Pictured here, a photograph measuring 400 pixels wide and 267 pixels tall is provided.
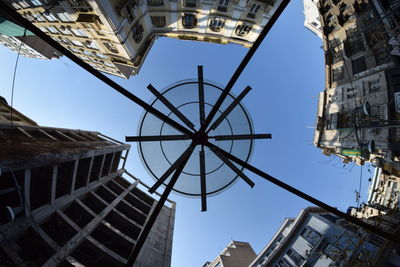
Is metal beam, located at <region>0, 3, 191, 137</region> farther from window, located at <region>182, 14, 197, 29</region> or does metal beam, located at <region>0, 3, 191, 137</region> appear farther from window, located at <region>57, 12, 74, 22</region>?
window, located at <region>182, 14, 197, 29</region>

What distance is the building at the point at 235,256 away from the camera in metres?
36.2

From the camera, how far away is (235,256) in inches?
1531

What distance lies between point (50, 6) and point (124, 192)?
22899 millimetres

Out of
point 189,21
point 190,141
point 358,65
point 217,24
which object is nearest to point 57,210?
point 190,141

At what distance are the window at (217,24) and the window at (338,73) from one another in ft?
41.4

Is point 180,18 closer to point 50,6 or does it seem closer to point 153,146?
point 50,6

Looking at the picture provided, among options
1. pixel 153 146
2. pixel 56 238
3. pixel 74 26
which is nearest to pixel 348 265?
pixel 153 146

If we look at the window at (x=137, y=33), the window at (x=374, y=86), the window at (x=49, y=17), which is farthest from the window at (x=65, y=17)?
the window at (x=374, y=86)

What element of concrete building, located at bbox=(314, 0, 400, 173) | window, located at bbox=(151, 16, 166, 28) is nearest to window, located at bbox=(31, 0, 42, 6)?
window, located at bbox=(151, 16, 166, 28)

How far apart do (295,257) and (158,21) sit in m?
29.8

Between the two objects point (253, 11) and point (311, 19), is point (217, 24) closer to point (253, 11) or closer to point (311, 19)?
point (253, 11)

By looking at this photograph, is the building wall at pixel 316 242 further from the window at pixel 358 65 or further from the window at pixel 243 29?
the window at pixel 243 29

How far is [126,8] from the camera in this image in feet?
52.5

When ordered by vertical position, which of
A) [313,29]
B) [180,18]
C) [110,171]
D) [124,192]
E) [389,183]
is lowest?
[124,192]
